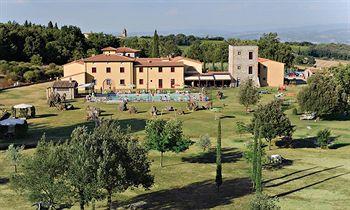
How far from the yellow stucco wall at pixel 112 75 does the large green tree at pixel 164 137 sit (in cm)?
4134

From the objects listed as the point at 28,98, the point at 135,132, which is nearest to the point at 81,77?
the point at 28,98

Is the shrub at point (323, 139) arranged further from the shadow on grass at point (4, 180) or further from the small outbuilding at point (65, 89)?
the small outbuilding at point (65, 89)

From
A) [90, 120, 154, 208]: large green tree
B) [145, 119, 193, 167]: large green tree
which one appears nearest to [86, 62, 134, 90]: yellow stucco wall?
[145, 119, 193, 167]: large green tree

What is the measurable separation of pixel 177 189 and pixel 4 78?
203 ft

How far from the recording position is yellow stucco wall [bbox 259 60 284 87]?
85.3 metres

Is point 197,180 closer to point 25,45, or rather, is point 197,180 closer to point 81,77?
point 81,77

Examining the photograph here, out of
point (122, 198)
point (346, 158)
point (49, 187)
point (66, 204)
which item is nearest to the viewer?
point (49, 187)

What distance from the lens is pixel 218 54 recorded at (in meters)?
111

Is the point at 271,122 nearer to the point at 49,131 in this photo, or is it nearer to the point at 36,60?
the point at 49,131

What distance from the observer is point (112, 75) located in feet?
257

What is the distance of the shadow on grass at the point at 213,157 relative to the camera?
1539 inches

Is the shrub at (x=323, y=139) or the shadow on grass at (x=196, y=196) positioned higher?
the shrub at (x=323, y=139)

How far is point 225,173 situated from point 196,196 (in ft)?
19.0

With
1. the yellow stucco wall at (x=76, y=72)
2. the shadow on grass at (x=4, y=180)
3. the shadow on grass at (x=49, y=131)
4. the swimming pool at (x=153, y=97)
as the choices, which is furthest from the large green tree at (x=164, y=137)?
the yellow stucco wall at (x=76, y=72)
